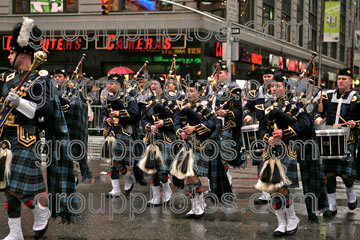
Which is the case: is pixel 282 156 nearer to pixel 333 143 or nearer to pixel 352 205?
pixel 333 143

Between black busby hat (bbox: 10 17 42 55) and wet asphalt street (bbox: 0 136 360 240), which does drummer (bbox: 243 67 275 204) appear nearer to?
wet asphalt street (bbox: 0 136 360 240)

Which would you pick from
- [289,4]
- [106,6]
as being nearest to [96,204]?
[106,6]

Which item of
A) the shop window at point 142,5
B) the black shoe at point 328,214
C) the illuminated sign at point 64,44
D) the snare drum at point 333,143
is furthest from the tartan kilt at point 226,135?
the illuminated sign at point 64,44

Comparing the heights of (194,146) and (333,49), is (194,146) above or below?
below

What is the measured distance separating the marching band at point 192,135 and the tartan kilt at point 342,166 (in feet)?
0.04

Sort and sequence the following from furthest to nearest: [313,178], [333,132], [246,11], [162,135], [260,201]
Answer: [246,11] < [260,201] < [162,135] < [333,132] < [313,178]

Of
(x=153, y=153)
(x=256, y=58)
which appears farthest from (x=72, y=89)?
(x=256, y=58)

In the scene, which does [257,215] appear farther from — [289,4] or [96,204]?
[289,4]

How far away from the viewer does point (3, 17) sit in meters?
23.7

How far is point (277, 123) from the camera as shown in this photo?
6.43 m

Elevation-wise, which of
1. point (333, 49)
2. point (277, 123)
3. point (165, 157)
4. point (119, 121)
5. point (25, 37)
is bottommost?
point (165, 157)

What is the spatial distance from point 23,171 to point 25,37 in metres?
1.27

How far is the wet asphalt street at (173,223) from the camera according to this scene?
6.23 metres

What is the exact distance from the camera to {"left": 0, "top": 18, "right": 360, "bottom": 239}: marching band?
5.41 meters
